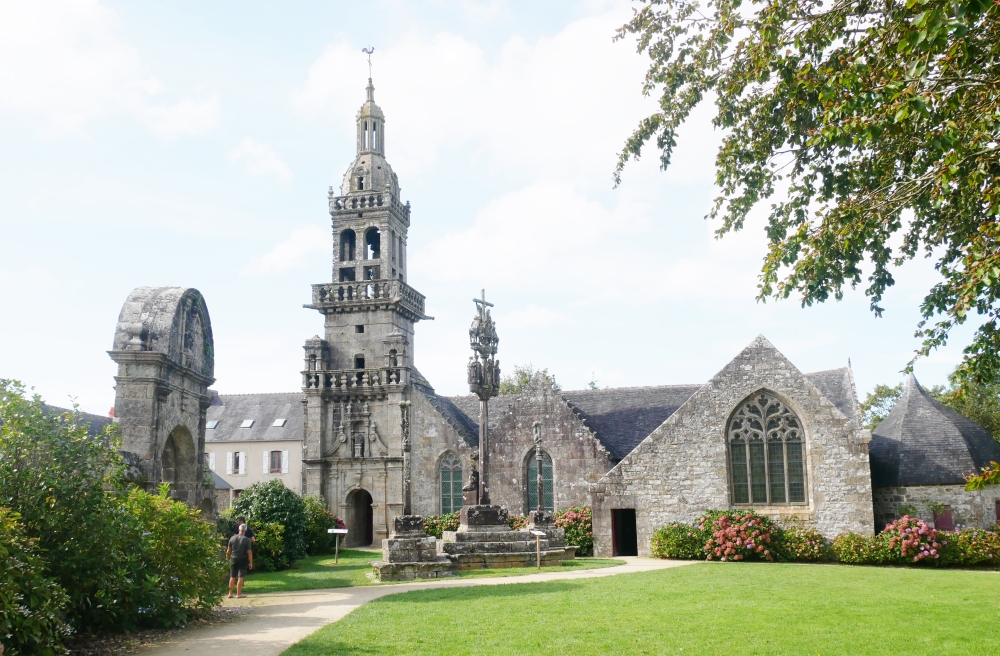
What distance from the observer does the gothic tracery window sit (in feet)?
70.6

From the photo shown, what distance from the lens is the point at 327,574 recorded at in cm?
1891

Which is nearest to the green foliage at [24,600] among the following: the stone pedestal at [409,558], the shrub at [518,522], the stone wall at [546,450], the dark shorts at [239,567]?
the dark shorts at [239,567]

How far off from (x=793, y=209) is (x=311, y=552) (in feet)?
68.6

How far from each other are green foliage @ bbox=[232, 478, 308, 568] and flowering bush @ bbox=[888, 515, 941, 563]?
1474 cm

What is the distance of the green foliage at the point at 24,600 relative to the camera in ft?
23.4

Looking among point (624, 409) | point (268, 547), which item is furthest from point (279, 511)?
point (624, 409)

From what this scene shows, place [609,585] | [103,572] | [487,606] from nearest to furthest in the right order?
[103,572] → [487,606] → [609,585]

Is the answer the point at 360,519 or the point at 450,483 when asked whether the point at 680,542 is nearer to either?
the point at 450,483

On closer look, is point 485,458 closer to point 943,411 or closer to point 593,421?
point 593,421

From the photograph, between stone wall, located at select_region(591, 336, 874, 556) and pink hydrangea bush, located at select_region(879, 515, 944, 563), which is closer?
pink hydrangea bush, located at select_region(879, 515, 944, 563)

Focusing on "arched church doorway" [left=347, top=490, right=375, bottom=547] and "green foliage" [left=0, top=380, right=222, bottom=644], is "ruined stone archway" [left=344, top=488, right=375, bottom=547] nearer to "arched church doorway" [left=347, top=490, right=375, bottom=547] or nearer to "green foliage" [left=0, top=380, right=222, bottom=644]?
"arched church doorway" [left=347, top=490, right=375, bottom=547]

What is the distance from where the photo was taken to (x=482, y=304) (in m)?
20.5

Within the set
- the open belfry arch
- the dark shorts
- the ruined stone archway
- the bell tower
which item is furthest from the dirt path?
the ruined stone archway

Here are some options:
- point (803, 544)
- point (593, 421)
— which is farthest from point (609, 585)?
point (593, 421)
